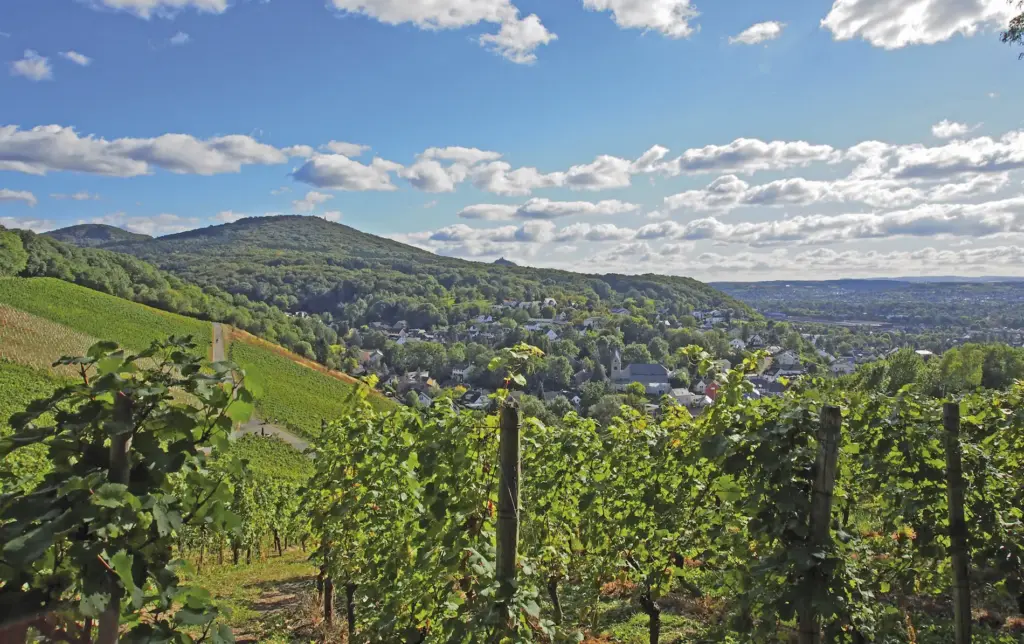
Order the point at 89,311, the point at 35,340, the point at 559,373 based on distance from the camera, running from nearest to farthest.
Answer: the point at 35,340, the point at 89,311, the point at 559,373

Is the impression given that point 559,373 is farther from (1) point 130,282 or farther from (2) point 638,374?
(1) point 130,282

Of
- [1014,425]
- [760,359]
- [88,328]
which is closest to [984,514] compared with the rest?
[1014,425]

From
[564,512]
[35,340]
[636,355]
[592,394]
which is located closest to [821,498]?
[564,512]

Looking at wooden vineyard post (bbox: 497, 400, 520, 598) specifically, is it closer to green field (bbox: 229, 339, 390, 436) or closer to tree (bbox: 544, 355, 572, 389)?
green field (bbox: 229, 339, 390, 436)

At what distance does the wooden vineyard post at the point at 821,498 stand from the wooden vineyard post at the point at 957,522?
1594mm

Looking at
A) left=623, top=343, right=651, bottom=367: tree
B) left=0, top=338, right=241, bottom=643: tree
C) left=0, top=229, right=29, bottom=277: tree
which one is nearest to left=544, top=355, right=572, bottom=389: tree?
left=623, top=343, right=651, bottom=367: tree

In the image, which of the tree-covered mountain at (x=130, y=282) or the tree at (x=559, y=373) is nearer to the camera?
the tree-covered mountain at (x=130, y=282)

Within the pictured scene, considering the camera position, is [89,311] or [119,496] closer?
[119,496]

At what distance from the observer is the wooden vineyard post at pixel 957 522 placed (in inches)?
159

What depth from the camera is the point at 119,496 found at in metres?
1.92

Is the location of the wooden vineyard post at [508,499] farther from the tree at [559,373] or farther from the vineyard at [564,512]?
the tree at [559,373]

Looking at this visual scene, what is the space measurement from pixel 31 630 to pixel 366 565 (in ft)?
17.0

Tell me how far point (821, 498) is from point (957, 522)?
6.12 ft

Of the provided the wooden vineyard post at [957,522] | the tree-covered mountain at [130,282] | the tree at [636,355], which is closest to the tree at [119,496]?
the wooden vineyard post at [957,522]
